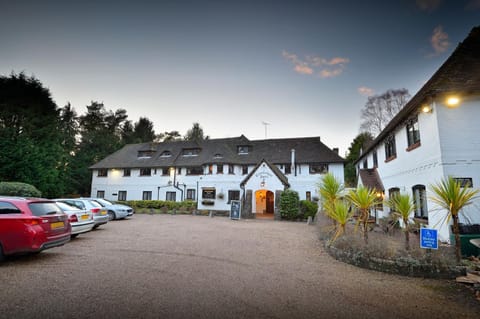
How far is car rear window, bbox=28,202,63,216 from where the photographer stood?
5.71 m

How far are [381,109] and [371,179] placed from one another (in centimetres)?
1392

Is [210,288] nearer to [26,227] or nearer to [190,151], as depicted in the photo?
[26,227]

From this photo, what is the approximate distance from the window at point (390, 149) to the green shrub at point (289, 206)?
725cm

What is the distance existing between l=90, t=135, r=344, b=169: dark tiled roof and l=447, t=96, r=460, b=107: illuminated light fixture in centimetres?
1513

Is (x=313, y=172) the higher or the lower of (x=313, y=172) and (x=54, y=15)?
the lower

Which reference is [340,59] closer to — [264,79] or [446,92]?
[264,79]

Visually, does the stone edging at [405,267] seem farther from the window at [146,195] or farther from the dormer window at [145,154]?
the dormer window at [145,154]

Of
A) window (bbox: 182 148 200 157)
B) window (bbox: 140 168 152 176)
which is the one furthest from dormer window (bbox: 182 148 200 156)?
window (bbox: 140 168 152 176)

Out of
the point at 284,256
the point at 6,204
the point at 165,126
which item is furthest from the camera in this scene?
the point at 165,126

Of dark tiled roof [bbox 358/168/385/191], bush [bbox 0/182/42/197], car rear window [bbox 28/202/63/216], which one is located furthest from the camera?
bush [bbox 0/182/42/197]

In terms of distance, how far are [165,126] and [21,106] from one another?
29011 millimetres

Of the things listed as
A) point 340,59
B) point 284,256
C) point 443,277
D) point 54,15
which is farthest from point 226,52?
point 443,277

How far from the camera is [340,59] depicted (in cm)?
1226

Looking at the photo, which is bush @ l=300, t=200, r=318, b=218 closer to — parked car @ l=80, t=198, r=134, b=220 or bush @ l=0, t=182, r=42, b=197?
parked car @ l=80, t=198, r=134, b=220
